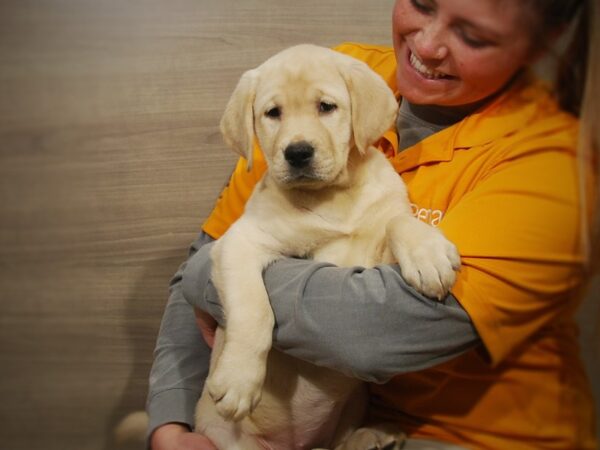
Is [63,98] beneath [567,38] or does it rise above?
beneath

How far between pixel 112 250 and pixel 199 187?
35 cm

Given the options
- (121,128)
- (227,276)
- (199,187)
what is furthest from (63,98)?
(227,276)

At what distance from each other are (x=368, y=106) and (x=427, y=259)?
1.48 feet

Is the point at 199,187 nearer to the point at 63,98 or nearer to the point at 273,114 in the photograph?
the point at 63,98

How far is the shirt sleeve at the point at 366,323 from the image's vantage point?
3.42 feet

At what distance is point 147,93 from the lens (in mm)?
1896

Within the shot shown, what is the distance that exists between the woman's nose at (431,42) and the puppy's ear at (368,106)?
0.40 ft

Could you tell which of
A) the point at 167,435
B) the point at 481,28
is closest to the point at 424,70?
the point at 481,28

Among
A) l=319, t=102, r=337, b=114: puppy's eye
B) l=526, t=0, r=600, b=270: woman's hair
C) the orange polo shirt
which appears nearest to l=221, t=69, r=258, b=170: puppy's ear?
l=319, t=102, r=337, b=114: puppy's eye

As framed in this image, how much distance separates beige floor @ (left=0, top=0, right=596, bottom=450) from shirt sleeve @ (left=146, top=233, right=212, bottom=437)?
336mm

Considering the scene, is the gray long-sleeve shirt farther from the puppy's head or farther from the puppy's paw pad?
the puppy's head

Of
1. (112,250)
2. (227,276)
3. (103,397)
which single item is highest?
(227,276)

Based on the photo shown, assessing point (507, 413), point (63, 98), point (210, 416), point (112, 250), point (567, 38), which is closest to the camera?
point (567, 38)

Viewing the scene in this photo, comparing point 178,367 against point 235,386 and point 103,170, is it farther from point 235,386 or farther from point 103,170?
point 103,170
